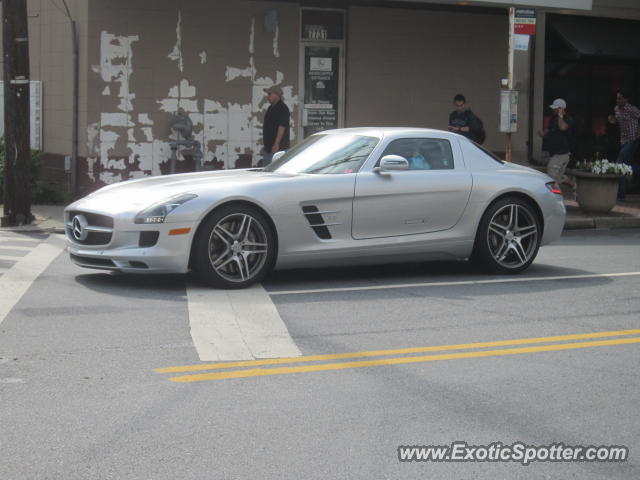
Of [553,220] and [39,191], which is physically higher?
[553,220]

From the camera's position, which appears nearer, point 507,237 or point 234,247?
point 234,247

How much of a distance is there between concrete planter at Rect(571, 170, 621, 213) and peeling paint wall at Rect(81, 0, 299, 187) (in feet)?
16.6

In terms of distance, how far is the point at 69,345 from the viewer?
6.68 m

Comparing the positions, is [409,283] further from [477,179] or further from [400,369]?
[400,369]

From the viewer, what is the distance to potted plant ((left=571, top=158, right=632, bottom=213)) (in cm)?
1595

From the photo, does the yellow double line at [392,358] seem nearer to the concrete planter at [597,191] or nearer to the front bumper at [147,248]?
the front bumper at [147,248]

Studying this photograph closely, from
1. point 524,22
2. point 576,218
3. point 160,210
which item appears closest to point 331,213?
point 160,210

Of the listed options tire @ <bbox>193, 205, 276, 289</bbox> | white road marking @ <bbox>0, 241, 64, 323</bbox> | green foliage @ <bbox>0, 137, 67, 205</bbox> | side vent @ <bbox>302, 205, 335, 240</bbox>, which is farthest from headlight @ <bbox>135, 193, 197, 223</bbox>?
green foliage @ <bbox>0, 137, 67, 205</bbox>

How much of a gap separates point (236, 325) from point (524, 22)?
31.9 ft

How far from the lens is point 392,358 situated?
6.54 meters

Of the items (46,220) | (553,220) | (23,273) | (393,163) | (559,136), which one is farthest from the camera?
(559,136)

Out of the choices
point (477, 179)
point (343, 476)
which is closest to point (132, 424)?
point (343, 476)

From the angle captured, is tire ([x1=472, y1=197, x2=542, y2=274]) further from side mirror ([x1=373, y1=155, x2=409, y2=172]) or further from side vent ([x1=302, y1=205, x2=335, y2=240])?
side vent ([x1=302, y1=205, x2=335, y2=240])

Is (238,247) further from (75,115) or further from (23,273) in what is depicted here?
(75,115)
